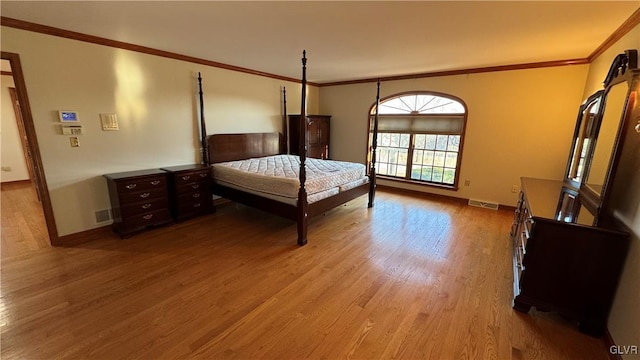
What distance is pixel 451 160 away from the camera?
4996mm

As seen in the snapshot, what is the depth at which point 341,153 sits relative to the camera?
6.36 meters

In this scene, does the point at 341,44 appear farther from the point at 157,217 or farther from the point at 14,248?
the point at 14,248

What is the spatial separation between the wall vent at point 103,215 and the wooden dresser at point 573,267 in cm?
465

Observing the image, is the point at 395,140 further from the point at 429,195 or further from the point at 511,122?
the point at 511,122

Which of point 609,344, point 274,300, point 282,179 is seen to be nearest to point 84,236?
point 282,179

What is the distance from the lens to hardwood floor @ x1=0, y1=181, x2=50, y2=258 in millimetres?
3006

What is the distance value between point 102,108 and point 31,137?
73cm


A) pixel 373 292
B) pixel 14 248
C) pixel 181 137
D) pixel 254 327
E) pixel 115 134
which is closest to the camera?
pixel 254 327

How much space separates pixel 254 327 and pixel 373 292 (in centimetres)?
105

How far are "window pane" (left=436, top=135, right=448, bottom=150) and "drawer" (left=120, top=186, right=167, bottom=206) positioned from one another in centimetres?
482

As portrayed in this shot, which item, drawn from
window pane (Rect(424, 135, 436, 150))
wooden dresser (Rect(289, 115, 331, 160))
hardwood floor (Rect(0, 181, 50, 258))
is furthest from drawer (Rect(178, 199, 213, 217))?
window pane (Rect(424, 135, 436, 150))

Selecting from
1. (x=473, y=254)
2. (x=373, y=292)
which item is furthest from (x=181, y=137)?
(x=473, y=254)

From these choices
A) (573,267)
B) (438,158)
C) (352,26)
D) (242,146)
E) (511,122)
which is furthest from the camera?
(438,158)

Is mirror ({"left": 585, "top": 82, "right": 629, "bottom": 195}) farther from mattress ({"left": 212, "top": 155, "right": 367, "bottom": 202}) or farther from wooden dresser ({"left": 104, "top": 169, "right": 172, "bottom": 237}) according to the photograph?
wooden dresser ({"left": 104, "top": 169, "right": 172, "bottom": 237})
